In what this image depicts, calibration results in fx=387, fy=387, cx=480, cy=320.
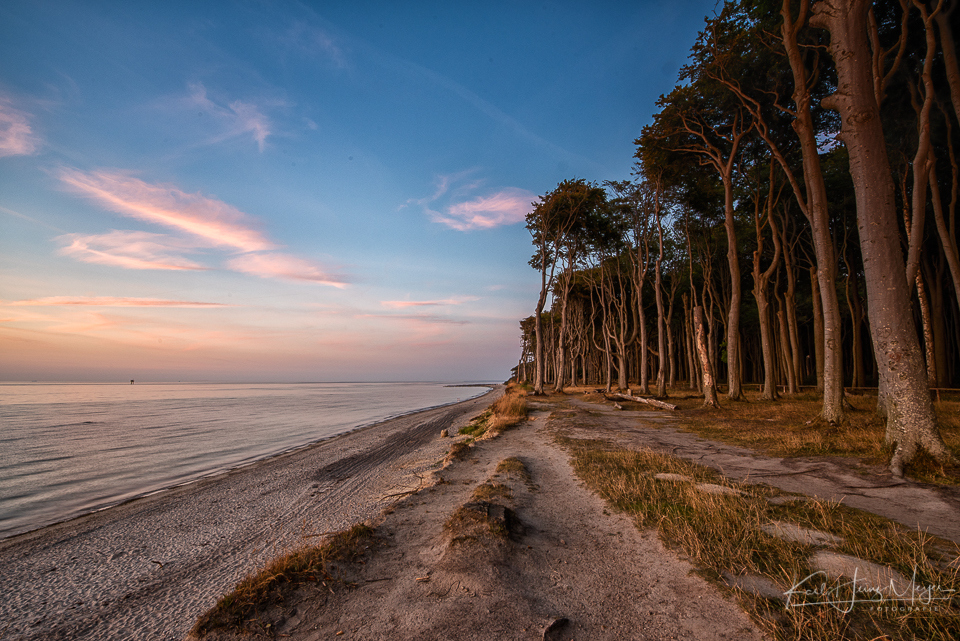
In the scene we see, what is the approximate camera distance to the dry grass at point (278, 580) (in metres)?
3.27

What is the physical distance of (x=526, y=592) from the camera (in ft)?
12.1

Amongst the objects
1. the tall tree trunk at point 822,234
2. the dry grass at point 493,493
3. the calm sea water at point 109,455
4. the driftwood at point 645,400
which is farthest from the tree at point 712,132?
the calm sea water at point 109,455

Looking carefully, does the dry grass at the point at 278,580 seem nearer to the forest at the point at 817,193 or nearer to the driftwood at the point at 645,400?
the forest at the point at 817,193

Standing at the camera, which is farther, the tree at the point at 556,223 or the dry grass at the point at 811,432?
the tree at the point at 556,223

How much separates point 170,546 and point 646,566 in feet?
23.7

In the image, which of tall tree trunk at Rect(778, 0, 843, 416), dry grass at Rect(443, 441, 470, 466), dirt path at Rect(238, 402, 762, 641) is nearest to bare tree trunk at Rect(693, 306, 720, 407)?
tall tree trunk at Rect(778, 0, 843, 416)

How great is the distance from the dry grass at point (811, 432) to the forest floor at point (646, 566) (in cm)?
78

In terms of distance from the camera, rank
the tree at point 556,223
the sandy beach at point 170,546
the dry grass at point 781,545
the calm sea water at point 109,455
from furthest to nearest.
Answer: the tree at point 556,223
the calm sea water at point 109,455
the sandy beach at point 170,546
the dry grass at point 781,545

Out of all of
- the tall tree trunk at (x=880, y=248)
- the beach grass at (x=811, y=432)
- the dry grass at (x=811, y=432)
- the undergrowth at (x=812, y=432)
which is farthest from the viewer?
the dry grass at (x=811, y=432)

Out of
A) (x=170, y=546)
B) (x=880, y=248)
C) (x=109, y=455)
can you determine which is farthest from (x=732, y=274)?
(x=109, y=455)

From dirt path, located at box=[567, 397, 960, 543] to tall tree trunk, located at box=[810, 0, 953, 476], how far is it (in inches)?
29.1

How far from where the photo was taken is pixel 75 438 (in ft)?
63.0

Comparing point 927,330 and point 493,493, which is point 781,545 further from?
point 927,330

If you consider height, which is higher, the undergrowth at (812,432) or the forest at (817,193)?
the forest at (817,193)
